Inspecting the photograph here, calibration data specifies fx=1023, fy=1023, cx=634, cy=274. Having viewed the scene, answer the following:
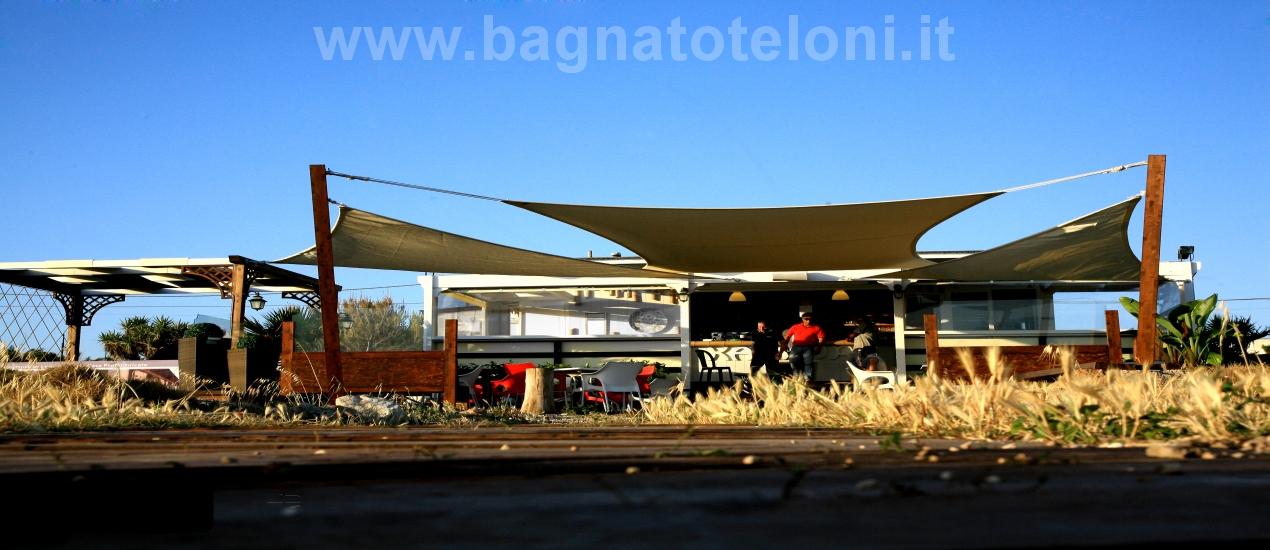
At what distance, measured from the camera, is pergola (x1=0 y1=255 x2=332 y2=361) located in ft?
42.6

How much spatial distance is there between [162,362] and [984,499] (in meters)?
13.3

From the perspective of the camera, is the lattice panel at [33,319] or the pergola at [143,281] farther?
the lattice panel at [33,319]

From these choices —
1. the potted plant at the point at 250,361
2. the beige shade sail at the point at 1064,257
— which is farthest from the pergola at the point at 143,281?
the beige shade sail at the point at 1064,257

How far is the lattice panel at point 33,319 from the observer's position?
52.8 feet

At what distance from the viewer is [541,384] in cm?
908

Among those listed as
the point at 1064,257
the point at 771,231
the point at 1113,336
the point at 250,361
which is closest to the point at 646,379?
the point at 771,231

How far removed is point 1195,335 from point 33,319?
54.3ft

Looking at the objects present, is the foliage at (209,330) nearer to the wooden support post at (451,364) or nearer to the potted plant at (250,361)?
the potted plant at (250,361)

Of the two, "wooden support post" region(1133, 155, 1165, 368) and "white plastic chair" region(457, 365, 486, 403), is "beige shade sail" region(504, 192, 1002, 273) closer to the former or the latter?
"wooden support post" region(1133, 155, 1165, 368)

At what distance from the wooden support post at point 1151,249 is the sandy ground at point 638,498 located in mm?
5742

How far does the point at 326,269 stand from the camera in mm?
7309

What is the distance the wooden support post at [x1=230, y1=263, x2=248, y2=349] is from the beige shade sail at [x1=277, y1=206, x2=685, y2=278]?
3.86m

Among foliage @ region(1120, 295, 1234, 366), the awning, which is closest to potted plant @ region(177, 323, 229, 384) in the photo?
the awning

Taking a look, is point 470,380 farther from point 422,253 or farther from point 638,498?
point 638,498
